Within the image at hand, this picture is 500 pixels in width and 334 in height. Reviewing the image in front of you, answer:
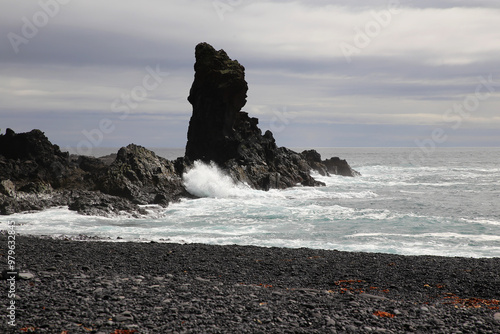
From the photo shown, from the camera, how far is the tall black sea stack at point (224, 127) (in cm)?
5191

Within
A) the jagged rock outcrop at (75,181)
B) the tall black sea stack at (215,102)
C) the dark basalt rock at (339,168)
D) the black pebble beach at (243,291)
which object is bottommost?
the black pebble beach at (243,291)

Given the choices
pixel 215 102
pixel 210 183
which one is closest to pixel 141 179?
pixel 210 183

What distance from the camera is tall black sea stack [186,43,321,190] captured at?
51.9 meters

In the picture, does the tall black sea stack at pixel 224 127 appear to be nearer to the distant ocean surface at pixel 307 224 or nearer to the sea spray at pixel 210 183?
the sea spray at pixel 210 183

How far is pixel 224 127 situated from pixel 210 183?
13947 millimetres

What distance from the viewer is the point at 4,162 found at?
116 feet

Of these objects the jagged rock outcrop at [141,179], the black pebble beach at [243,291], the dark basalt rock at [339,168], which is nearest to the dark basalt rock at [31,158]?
the jagged rock outcrop at [141,179]

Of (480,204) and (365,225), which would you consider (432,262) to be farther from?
(480,204)

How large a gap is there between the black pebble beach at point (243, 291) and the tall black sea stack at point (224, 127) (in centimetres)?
3421

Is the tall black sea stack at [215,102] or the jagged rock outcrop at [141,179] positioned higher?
the tall black sea stack at [215,102]

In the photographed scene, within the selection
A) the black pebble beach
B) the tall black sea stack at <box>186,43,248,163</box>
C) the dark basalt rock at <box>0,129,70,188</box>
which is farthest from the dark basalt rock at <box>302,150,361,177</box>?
the black pebble beach

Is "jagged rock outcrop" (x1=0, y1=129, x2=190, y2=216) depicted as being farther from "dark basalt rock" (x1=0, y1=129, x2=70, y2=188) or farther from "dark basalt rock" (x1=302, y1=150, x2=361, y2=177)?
"dark basalt rock" (x1=302, y1=150, x2=361, y2=177)

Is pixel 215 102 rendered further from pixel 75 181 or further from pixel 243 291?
pixel 243 291

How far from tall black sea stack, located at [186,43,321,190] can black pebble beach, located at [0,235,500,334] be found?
34207 millimetres
